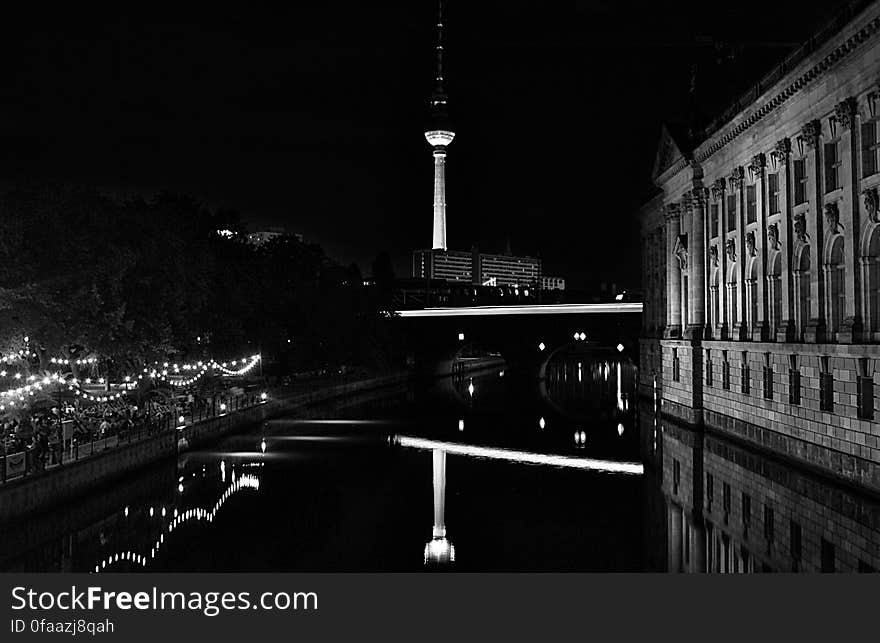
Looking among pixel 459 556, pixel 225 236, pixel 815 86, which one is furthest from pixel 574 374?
pixel 459 556

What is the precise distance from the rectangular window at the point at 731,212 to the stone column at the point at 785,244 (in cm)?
996

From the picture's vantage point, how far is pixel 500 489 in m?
43.2

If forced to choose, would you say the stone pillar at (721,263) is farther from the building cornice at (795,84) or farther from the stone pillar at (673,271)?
the stone pillar at (673,271)

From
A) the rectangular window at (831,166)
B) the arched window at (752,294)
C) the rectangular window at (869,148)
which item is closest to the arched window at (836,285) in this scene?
the rectangular window at (831,166)

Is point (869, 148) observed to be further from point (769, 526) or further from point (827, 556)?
point (827, 556)

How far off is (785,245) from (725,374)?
11554mm

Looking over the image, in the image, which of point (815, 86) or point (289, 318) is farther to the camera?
point (289, 318)

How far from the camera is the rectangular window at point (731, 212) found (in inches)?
2351

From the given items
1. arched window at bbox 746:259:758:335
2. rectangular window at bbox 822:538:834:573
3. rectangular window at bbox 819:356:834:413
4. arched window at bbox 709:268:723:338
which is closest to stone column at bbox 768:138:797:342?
arched window at bbox 746:259:758:335

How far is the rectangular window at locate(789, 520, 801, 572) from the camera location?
27469mm

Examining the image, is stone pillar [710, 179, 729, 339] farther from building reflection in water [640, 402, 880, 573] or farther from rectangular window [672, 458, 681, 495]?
rectangular window [672, 458, 681, 495]
